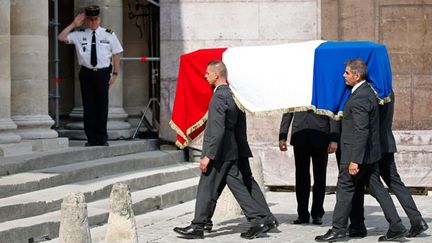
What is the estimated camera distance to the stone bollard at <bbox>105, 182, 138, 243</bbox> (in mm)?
10156

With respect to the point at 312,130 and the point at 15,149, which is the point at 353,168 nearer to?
the point at 312,130

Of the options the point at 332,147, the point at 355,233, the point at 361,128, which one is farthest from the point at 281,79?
the point at 355,233

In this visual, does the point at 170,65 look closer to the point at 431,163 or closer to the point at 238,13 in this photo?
the point at 238,13

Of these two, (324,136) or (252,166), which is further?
(252,166)

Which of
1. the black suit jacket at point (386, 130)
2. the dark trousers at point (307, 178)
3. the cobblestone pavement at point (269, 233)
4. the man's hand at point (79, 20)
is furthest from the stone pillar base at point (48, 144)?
the black suit jacket at point (386, 130)

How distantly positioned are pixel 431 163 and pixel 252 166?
4.07 metres

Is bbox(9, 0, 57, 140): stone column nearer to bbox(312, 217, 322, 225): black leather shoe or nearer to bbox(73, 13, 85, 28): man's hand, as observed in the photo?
bbox(73, 13, 85, 28): man's hand

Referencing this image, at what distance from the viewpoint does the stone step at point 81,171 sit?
12.3m

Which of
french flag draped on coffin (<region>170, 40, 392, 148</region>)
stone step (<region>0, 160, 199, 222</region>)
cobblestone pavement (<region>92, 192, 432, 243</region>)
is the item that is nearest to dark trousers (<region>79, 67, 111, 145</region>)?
stone step (<region>0, 160, 199, 222</region>)

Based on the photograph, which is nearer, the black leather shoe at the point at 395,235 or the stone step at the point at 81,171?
the black leather shoe at the point at 395,235

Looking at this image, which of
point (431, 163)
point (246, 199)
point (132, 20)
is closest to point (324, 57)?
point (246, 199)

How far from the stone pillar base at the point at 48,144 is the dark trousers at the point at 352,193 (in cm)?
495

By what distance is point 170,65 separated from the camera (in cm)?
1755

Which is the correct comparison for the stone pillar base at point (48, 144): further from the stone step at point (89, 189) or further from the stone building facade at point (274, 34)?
the stone building facade at point (274, 34)
